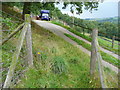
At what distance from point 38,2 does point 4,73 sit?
6.30m

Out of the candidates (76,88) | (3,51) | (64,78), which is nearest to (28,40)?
(3,51)

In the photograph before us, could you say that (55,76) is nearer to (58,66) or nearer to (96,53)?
(58,66)

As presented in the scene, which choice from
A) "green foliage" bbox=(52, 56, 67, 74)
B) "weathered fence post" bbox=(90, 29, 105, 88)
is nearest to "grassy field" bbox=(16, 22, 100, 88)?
"green foliage" bbox=(52, 56, 67, 74)

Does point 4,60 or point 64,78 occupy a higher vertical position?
point 4,60

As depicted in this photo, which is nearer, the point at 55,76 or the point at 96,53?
the point at 96,53

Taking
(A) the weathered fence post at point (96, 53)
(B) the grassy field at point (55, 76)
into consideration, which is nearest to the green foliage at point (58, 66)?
(B) the grassy field at point (55, 76)

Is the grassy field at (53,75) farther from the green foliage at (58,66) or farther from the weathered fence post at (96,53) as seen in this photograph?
the weathered fence post at (96,53)

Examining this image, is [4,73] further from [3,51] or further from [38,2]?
[38,2]

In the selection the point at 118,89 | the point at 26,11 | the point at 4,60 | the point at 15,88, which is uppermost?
the point at 26,11

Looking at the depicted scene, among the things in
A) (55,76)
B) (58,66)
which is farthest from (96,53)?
(55,76)

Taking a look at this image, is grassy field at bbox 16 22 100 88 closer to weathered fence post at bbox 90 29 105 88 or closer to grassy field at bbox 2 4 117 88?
grassy field at bbox 2 4 117 88

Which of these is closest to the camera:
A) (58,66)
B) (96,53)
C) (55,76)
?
(96,53)

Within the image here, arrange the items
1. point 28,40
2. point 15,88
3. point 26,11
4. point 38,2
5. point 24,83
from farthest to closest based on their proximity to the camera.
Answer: point 26,11 < point 38,2 < point 28,40 < point 24,83 < point 15,88

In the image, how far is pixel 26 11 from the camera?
30.8 feet
